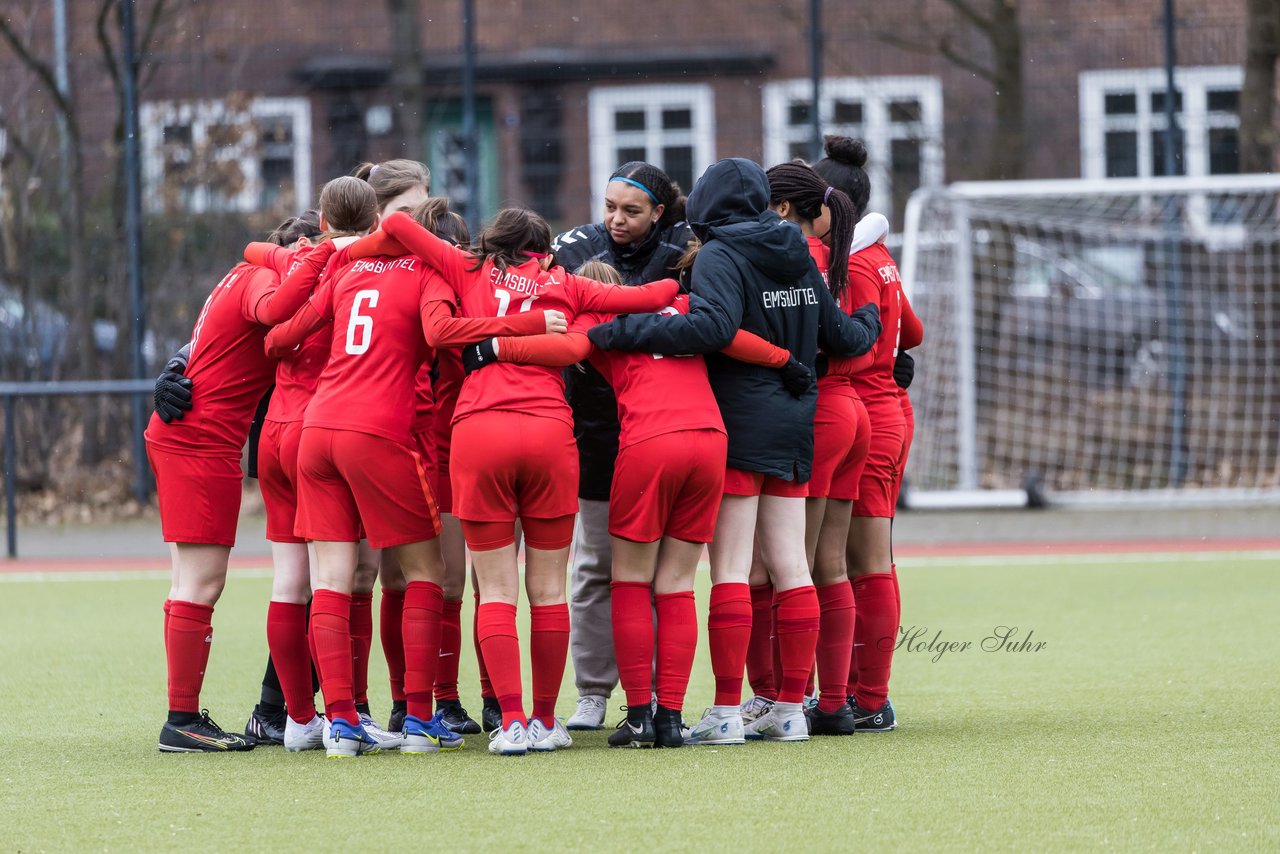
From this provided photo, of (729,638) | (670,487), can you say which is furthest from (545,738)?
(670,487)

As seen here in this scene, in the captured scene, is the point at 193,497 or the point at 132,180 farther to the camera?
the point at 132,180

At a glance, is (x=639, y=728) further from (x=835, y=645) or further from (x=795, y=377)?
(x=795, y=377)

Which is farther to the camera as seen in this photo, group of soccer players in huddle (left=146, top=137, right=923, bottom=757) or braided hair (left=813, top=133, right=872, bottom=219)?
braided hair (left=813, top=133, right=872, bottom=219)

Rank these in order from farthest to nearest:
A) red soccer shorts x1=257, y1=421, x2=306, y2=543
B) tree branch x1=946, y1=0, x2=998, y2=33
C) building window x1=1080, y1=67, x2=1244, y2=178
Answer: tree branch x1=946, y1=0, x2=998, y2=33 → building window x1=1080, y1=67, x2=1244, y2=178 → red soccer shorts x1=257, y1=421, x2=306, y2=543

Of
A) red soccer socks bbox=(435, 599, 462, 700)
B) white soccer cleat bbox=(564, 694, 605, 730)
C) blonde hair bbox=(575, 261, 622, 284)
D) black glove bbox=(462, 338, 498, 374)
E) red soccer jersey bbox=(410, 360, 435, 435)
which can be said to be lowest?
white soccer cleat bbox=(564, 694, 605, 730)

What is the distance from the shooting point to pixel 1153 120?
1409cm

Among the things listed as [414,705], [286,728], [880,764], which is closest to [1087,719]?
[880,764]

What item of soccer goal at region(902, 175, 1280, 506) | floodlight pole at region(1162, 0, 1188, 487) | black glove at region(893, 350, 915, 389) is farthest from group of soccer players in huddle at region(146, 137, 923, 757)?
floodlight pole at region(1162, 0, 1188, 487)

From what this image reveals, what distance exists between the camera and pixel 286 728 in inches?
→ 200

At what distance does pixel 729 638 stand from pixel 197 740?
1608mm

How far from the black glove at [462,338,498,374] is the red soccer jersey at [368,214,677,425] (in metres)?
0.02

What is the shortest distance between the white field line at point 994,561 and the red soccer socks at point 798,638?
509 cm

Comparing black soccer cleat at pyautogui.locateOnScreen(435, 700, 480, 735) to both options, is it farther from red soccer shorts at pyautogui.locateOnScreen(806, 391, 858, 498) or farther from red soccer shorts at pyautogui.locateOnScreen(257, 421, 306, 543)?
red soccer shorts at pyautogui.locateOnScreen(806, 391, 858, 498)

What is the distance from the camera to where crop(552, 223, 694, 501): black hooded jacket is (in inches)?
212
